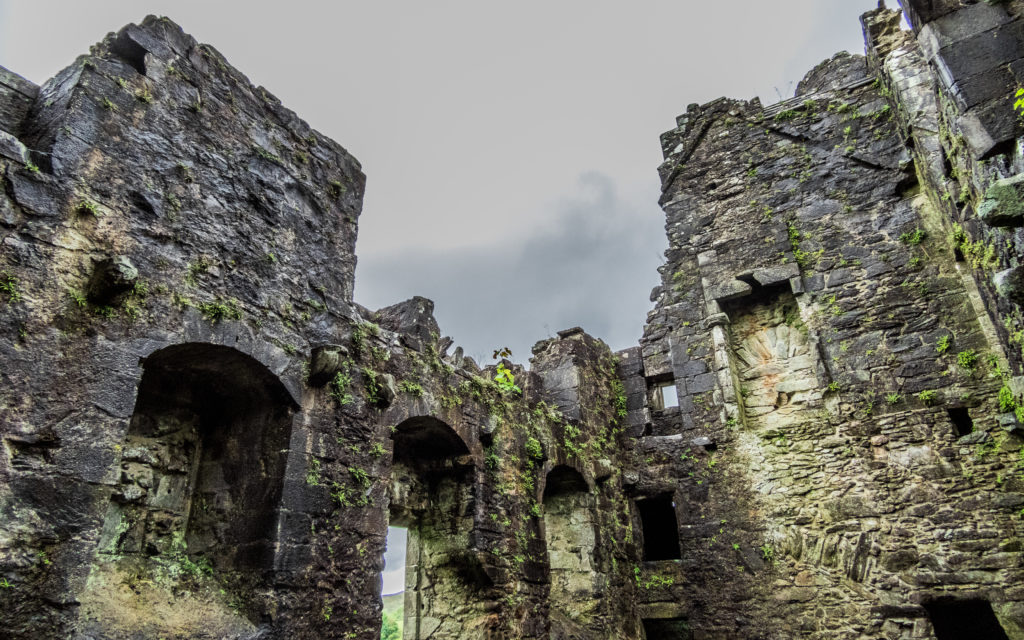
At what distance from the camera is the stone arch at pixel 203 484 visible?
13.7 feet

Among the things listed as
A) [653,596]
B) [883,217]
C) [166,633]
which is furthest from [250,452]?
[883,217]

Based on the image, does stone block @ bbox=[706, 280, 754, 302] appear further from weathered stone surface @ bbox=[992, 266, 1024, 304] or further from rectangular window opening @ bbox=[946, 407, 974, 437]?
weathered stone surface @ bbox=[992, 266, 1024, 304]

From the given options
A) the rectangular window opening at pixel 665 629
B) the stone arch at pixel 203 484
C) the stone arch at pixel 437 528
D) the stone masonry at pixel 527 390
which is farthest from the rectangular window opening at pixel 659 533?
the stone arch at pixel 203 484

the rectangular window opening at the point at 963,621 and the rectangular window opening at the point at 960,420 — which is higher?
the rectangular window opening at the point at 960,420

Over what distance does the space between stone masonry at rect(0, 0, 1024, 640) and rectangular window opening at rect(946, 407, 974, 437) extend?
0.03 metres

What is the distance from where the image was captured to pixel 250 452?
4.79 m

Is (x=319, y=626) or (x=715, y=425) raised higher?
(x=715, y=425)

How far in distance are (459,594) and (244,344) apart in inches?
139

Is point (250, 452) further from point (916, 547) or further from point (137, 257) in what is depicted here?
point (916, 547)

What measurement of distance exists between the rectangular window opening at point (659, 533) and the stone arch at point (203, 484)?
645 centimetres

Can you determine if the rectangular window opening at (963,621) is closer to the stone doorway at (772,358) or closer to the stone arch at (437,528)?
the stone doorway at (772,358)

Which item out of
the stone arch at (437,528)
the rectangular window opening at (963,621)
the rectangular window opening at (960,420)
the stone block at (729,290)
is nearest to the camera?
Result: the stone arch at (437,528)

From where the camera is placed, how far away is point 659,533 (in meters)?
9.73

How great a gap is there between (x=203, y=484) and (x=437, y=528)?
2625 mm
